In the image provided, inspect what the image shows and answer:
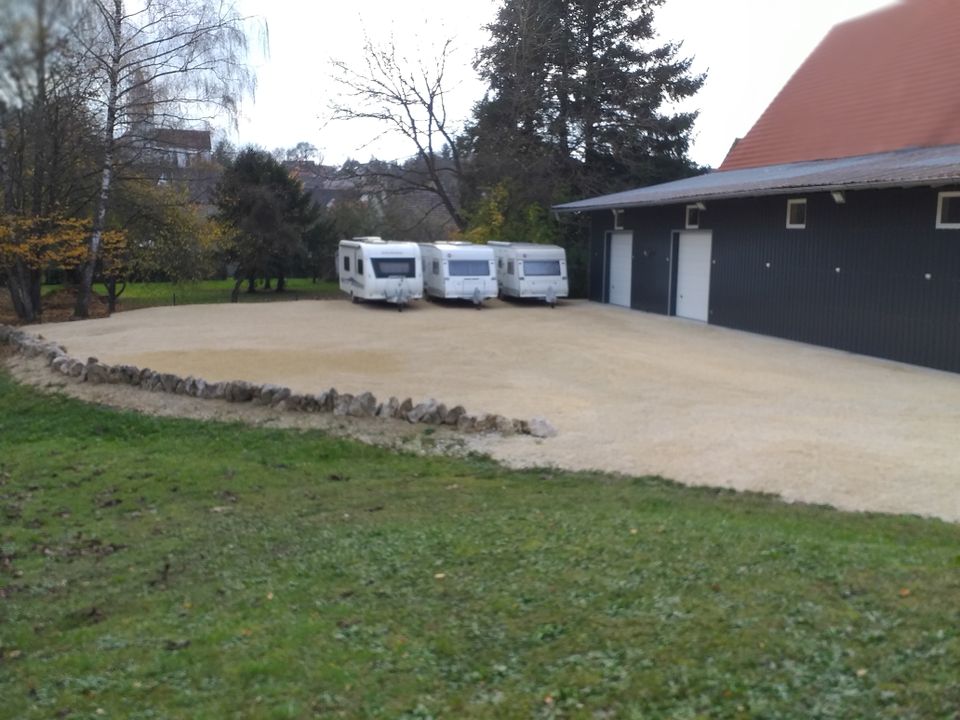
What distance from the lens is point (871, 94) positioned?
925 inches

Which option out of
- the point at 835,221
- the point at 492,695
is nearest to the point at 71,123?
the point at 835,221

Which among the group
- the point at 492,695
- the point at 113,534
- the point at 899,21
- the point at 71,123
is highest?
the point at 899,21

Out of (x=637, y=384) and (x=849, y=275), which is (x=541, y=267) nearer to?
(x=849, y=275)

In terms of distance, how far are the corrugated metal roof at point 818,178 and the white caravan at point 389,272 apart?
565 cm

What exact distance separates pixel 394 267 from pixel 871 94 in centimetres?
1328

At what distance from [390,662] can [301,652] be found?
0.46 meters

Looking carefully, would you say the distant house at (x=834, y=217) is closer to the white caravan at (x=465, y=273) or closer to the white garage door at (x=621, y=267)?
the white garage door at (x=621, y=267)

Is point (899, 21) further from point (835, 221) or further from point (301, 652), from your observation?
point (301, 652)

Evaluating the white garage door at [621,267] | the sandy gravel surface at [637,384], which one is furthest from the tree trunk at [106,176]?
the white garage door at [621,267]

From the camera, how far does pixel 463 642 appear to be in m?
4.24

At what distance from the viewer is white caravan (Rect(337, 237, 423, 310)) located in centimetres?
2580

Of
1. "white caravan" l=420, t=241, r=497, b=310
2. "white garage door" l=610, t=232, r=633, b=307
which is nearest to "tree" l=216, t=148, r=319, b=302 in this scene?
"white caravan" l=420, t=241, r=497, b=310

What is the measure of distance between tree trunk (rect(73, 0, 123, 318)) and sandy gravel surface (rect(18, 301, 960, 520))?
3746mm

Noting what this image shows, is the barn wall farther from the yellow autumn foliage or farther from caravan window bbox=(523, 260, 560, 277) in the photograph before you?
the yellow autumn foliage
